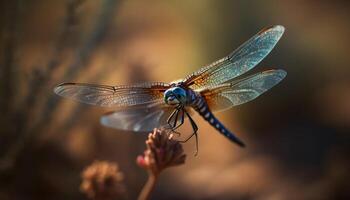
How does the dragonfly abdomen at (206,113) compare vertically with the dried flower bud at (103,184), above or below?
above

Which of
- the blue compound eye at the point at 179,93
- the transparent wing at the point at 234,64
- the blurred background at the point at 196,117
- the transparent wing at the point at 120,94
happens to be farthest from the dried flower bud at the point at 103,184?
the blurred background at the point at 196,117

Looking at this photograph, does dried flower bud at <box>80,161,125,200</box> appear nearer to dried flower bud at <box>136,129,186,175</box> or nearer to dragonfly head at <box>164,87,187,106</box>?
dried flower bud at <box>136,129,186,175</box>

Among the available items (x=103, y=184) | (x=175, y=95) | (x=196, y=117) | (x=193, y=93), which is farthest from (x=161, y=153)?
(x=196, y=117)

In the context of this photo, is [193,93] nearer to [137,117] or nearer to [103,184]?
[137,117]

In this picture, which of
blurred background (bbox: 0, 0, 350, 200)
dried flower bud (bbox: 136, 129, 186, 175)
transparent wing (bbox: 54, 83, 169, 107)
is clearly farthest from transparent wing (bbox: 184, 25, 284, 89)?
blurred background (bbox: 0, 0, 350, 200)

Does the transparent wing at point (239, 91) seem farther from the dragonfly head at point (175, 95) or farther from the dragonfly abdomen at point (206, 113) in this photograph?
the dragonfly head at point (175, 95)

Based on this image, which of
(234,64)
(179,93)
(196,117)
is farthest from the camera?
(196,117)

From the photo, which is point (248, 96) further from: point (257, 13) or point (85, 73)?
point (257, 13)
